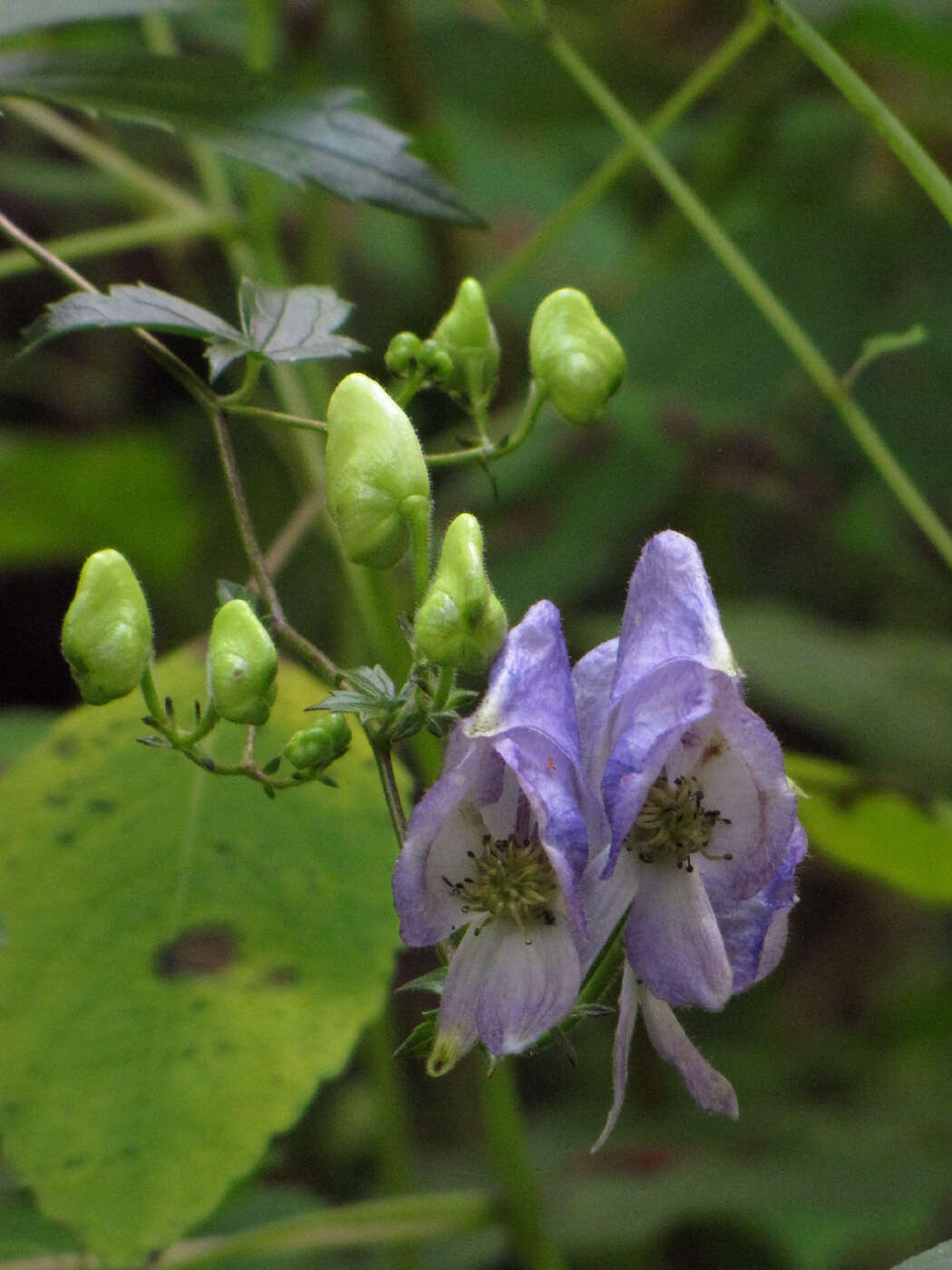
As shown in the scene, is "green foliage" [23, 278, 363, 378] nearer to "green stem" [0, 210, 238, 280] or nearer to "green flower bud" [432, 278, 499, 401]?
"green flower bud" [432, 278, 499, 401]

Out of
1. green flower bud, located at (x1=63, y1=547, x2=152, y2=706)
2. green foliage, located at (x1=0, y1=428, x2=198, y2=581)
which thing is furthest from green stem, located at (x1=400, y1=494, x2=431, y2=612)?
green foliage, located at (x1=0, y1=428, x2=198, y2=581)

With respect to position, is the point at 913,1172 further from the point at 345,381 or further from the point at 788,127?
the point at 788,127

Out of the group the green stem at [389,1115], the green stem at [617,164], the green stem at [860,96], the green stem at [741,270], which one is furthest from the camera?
Answer: the green stem at [389,1115]

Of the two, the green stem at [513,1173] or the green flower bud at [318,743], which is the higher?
the green flower bud at [318,743]

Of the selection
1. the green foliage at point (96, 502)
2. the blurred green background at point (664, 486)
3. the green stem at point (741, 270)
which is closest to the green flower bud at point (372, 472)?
the green stem at point (741, 270)

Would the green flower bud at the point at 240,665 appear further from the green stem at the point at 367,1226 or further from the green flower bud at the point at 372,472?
the green stem at the point at 367,1226

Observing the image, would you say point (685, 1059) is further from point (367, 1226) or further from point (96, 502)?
point (96, 502)
